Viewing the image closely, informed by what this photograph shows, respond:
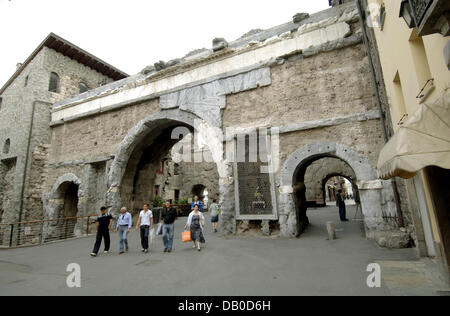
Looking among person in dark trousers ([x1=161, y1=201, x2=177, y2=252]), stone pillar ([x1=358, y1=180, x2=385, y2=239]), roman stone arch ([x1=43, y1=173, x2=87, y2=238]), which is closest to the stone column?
person in dark trousers ([x1=161, y1=201, x2=177, y2=252])

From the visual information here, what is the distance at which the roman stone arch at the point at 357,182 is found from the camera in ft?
18.9

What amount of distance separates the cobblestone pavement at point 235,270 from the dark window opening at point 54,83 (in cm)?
1055

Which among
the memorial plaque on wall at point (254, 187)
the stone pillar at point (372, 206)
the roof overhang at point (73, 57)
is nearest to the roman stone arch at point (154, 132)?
the memorial plaque on wall at point (254, 187)

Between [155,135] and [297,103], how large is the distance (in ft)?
22.4

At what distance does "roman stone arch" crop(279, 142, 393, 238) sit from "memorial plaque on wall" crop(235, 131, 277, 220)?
0.40 metres

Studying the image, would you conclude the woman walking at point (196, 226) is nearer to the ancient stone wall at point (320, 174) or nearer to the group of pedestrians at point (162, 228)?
the group of pedestrians at point (162, 228)

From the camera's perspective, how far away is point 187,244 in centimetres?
682

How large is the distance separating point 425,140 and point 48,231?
13.9 m

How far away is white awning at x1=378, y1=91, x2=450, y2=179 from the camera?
2367mm

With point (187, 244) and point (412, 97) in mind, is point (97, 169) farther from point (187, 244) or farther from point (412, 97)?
point (412, 97)

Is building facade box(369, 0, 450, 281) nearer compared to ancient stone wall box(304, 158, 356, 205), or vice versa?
building facade box(369, 0, 450, 281)

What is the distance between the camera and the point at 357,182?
618 cm

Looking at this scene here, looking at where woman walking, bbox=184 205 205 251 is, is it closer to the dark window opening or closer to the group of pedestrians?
the group of pedestrians
